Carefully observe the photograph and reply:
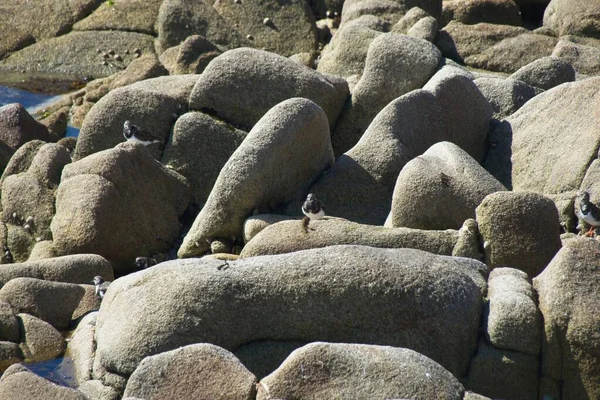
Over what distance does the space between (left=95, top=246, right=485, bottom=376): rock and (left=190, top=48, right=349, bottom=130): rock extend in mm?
5719

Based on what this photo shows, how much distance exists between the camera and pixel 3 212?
14211 mm

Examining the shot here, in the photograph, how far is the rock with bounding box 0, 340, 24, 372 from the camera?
10.1 meters

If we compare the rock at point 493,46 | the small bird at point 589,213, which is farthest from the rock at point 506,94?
the small bird at point 589,213

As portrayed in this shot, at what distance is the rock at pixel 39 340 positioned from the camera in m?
10.3

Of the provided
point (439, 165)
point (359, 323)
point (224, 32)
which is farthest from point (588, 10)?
point (359, 323)

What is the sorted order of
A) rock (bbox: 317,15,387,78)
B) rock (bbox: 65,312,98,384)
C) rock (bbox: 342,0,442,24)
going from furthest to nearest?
rock (bbox: 342,0,442,24) < rock (bbox: 317,15,387,78) < rock (bbox: 65,312,98,384)

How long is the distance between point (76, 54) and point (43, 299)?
40.0ft

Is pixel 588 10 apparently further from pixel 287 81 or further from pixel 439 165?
pixel 439 165

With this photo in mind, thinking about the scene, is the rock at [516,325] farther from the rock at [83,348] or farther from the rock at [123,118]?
the rock at [123,118]

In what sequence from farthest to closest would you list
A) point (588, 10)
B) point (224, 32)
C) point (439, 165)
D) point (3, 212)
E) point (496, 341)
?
point (224, 32), point (588, 10), point (3, 212), point (439, 165), point (496, 341)

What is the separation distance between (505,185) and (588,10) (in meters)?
7.46

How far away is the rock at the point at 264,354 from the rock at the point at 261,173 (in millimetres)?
3683

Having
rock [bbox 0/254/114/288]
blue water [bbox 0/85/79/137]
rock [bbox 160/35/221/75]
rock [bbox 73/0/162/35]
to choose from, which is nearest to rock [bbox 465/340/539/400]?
rock [bbox 0/254/114/288]

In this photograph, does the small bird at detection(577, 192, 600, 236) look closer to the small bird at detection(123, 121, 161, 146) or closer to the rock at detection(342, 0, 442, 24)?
the small bird at detection(123, 121, 161, 146)
